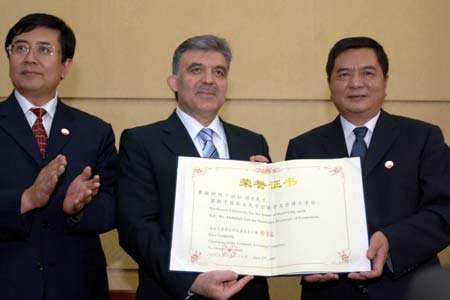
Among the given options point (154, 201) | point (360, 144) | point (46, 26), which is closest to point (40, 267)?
point (154, 201)

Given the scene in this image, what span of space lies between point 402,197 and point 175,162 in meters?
0.84

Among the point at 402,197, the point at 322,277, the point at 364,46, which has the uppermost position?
the point at 364,46

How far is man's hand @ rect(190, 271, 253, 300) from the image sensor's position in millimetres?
1960

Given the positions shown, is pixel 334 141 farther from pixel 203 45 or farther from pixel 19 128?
Answer: pixel 19 128

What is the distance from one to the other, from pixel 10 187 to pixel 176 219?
659 millimetres

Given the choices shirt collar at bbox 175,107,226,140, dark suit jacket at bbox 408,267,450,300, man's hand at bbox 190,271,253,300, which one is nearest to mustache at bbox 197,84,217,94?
shirt collar at bbox 175,107,226,140

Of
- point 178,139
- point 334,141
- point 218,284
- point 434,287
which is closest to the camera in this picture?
point 434,287

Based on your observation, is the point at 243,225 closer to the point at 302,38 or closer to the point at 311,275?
the point at 311,275

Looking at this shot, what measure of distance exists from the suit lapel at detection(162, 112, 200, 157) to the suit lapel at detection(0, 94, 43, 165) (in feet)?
1.56

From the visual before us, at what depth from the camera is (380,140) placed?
7.77 feet

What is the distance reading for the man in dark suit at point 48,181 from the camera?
2156 millimetres

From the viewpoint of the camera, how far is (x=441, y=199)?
2.24 m

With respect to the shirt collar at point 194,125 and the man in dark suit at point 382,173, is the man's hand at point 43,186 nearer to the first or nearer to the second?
the shirt collar at point 194,125

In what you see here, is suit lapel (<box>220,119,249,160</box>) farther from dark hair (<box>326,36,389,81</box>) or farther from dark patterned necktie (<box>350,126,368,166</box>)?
dark hair (<box>326,36,389,81</box>)
